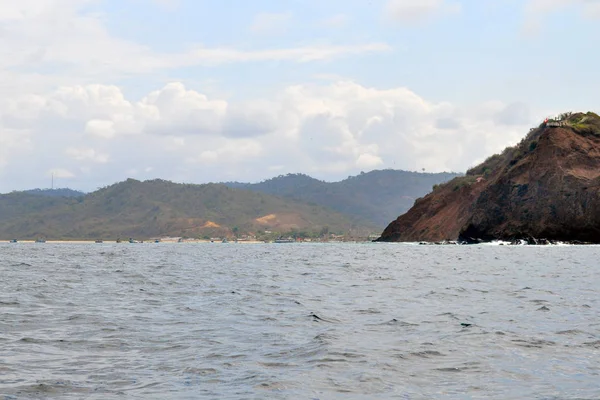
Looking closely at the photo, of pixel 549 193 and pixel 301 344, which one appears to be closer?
pixel 301 344

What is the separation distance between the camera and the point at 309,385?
16.3m

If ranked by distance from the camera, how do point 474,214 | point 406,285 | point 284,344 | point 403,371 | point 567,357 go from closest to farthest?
point 403,371
point 567,357
point 284,344
point 406,285
point 474,214

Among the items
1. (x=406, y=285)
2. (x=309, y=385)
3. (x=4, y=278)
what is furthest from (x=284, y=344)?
(x=4, y=278)

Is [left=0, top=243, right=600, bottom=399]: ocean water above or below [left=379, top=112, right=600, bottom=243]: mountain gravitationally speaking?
below

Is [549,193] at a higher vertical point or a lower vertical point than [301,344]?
higher

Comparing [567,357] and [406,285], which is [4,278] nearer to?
[406,285]

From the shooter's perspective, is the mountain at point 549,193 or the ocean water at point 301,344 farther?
the mountain at point 549,193

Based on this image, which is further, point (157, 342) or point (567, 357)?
point (157, 342)

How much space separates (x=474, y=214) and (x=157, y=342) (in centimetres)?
16338

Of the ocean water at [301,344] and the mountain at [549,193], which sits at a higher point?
the mountain at [549,193]

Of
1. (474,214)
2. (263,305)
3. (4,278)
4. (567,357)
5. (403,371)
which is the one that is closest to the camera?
(403,371)

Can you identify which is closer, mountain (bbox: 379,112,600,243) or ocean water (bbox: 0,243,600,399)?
ocean water (bbox: 0,243,600,399)

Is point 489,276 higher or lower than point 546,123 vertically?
lower

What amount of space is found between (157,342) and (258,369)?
5452 mm
